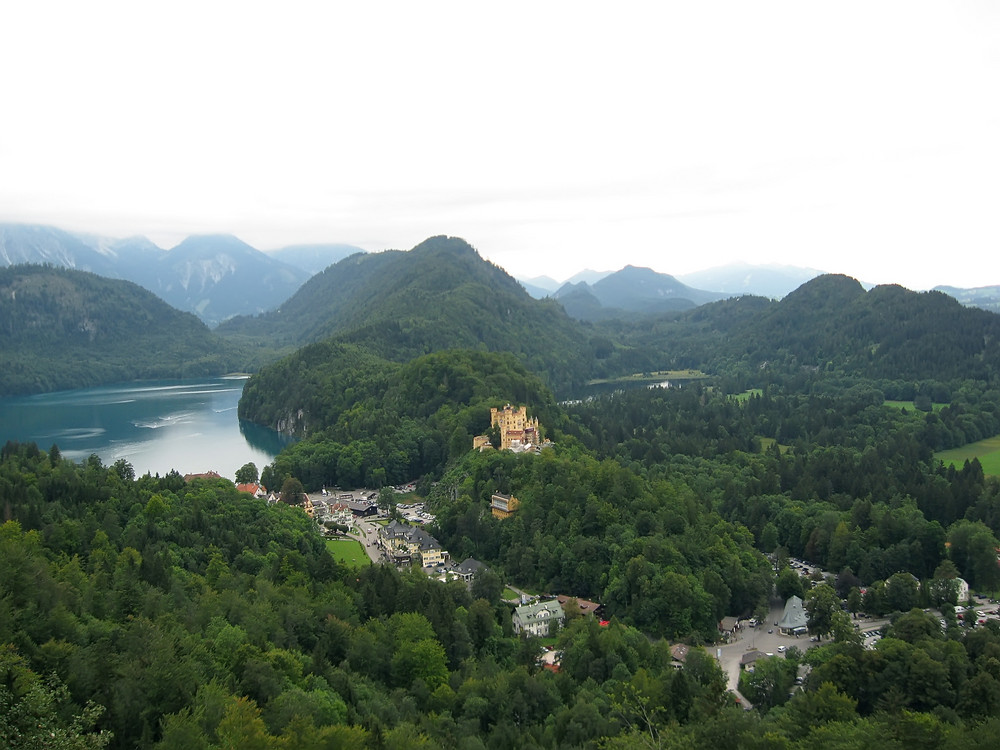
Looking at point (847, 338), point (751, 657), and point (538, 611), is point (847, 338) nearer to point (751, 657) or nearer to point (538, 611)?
point (751, 657)

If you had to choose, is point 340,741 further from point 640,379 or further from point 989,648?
point 640,379

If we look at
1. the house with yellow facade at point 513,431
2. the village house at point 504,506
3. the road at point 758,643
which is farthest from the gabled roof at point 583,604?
the house with yellow facade at point 513,431

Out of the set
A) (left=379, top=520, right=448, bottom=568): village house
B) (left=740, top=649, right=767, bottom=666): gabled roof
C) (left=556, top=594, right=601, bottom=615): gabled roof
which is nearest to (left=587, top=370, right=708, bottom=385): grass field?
(left=379, top=520, right=448, bottom=568): village house

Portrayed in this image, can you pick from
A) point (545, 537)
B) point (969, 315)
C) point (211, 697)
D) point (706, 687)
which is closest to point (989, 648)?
point (706, 687)

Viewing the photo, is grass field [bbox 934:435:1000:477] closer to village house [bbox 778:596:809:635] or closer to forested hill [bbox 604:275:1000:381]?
forested hill [bbox 604:275:1000:381]

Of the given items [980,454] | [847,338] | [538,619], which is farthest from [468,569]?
[847,338]

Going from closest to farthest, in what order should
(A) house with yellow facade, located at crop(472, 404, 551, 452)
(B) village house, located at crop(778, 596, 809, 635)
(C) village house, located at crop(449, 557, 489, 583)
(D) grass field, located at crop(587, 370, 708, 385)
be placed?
(B) village house, located at crop(778, 596, 809, 635), (C) village house, located at crop(449, 557, 489, 583), (A) house with yellow facade, located at crop(472, 404, 551, 452), (D) grass field, located at crop(587, 370, 708, 385)
